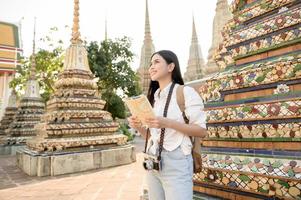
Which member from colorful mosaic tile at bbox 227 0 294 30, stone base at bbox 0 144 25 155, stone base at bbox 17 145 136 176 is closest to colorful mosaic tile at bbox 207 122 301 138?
colorful mosaic tile at bbox 227 0 294 30

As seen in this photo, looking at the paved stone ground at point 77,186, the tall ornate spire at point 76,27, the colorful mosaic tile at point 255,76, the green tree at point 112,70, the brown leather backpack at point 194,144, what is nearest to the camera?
the brown leather backpack at point 194,144

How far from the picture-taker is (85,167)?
6.78 meters

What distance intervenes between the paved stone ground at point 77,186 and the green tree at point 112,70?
14121 mm

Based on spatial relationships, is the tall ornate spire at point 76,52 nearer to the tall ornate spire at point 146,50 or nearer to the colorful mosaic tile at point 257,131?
the colorful mosaic tile at point 257,131

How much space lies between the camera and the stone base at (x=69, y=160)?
625 centimetres

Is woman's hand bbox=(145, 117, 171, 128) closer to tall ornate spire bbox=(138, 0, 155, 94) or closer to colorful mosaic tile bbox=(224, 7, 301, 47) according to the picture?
colorful mosaic tile bbox=(224, 7, 301, 47)

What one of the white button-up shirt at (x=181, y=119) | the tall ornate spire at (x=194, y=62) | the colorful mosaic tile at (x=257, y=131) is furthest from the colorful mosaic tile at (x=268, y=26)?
the tall ornate spire at (x=194, y=62)

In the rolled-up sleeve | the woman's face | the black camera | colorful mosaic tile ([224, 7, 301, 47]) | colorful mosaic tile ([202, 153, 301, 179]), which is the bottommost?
colorful mosaic tile ([202, 153, 301, 179])

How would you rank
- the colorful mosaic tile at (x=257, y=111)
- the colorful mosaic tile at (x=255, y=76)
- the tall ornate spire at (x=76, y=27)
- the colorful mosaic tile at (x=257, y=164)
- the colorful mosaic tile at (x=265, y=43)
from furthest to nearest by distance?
the tall ornate spire at (x=76, y=27), the colorful mosaic tile at (x=265, y=43), the colorful mosaic tile at (x=255, y=76), the colorful mosaic tile at (x=257, y=111), the colorful mosaic tile at (x=257, y=164)

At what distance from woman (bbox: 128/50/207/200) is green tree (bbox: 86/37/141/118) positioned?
60.1 ft

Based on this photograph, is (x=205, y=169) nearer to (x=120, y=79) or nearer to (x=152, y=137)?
(x=152, y=137)

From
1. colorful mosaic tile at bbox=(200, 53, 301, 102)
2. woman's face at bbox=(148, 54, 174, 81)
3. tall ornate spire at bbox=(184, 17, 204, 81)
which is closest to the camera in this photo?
woman's face at bbox=(148, 54, 174, 81)

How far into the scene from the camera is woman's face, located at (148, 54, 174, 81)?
1904 mm

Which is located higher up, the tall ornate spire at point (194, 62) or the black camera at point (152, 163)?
the tall ornate spire at point (194, 62)
